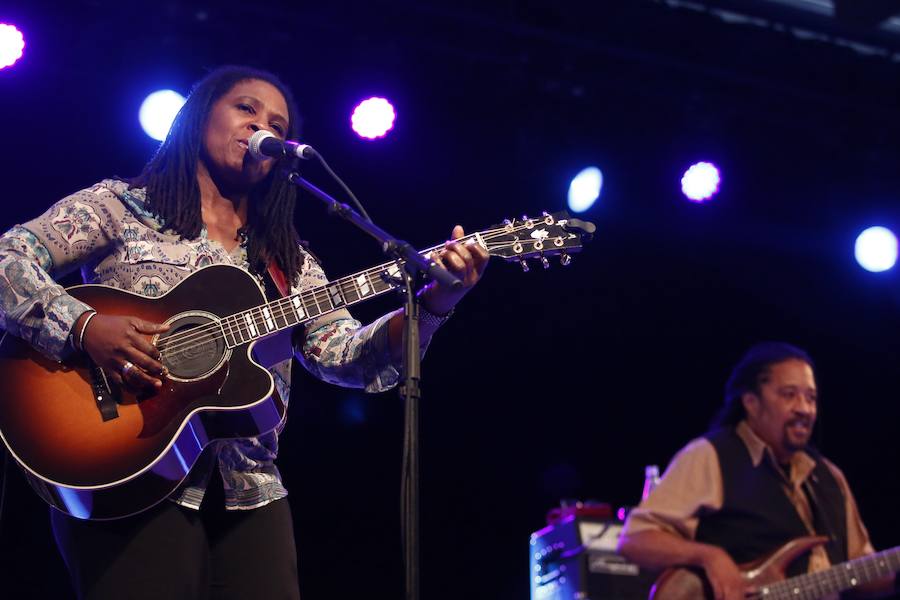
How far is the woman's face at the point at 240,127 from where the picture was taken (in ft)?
10.5

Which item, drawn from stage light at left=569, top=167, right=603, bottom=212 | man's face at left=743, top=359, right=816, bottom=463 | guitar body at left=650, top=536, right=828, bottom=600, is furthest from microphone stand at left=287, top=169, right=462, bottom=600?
stage light at left=569, top=167, right=603, bottom=212

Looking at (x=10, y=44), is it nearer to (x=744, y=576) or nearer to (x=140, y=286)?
(x=140, y=286)

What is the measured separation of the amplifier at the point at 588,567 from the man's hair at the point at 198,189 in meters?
2.66

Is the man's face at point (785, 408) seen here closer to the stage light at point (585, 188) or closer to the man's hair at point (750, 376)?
the man's hair at point (750, 376)

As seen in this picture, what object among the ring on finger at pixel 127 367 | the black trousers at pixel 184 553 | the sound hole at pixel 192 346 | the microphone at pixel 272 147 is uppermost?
the microphone at pixel 272 147

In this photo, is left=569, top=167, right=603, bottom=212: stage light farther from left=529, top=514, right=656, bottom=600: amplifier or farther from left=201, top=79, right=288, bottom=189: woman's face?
left=201, top=79, right=288, bottom=189: woman's face

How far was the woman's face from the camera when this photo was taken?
10.5 ft

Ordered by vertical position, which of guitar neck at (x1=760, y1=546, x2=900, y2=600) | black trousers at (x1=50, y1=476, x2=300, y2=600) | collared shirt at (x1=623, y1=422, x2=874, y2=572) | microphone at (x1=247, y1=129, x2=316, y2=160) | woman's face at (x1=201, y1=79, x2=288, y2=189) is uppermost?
woman's face at (x1=201, y1=79, x2=288, y2=189)

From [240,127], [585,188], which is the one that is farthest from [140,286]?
[585,188]

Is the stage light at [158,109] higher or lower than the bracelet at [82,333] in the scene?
higher

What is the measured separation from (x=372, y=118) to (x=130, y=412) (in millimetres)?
3799

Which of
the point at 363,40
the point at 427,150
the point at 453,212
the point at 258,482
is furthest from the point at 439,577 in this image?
the point at 258,482

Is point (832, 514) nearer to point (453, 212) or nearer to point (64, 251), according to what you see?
point (453, 212)

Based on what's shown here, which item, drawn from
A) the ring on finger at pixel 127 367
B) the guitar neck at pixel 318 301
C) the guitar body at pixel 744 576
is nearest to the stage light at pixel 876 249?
the guitar body at pixel 744 576
